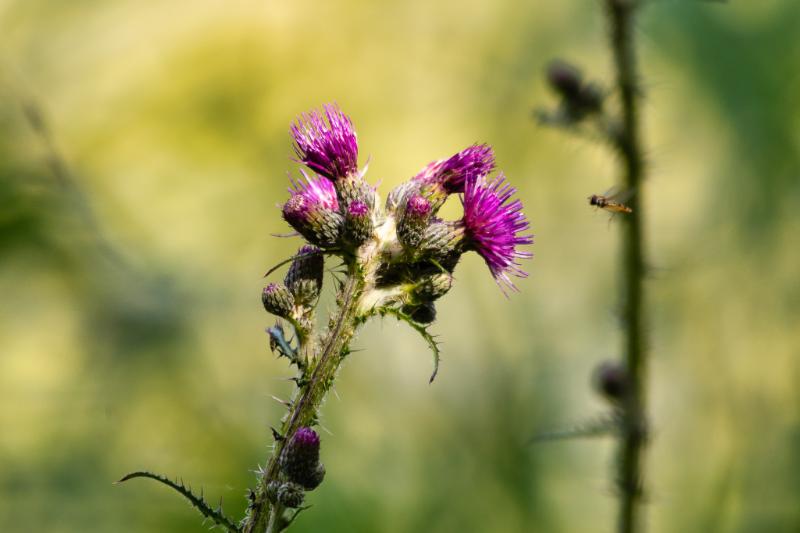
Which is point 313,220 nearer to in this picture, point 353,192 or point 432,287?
point 353,192

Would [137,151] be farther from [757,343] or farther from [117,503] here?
[757,343]

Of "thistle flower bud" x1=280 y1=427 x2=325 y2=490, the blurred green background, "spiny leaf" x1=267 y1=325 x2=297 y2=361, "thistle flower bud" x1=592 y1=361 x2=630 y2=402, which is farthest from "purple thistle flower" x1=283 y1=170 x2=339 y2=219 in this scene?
the blurred green background

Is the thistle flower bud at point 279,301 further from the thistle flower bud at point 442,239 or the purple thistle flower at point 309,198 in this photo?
the thistle flower bud at point 442,239

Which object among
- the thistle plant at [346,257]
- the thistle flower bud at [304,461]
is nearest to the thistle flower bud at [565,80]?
the thistle plant at [346,257]

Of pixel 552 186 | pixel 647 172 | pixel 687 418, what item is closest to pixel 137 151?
pixel 552 186

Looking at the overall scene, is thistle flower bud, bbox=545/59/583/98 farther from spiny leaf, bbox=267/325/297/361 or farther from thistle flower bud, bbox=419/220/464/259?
spiny leaf, bbox=267/325/297/361

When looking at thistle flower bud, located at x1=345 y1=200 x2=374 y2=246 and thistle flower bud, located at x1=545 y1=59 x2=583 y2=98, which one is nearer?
thistle flower bud, located at x1=345 y1=200 x2=374 y2=246
